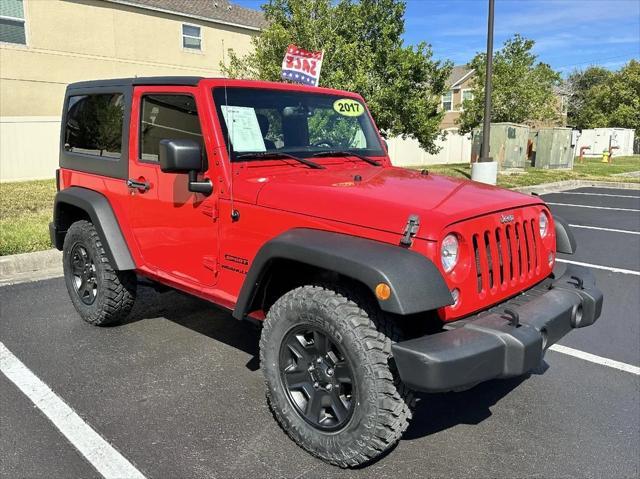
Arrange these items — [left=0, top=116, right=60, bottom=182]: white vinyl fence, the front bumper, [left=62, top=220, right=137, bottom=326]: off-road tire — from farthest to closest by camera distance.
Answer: [left=0, top=116, right=60, bottom=182]: white vinyl fence, [left=62, top=220, right=137, bottom=326]: off-road tire, the front bumper

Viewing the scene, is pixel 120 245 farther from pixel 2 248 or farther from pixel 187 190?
pixel 2 248

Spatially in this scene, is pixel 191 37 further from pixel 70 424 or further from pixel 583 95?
pixel 583 95

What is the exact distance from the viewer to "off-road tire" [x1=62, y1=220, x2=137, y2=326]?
4.23m

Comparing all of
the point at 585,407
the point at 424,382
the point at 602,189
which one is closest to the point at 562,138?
the point at 602,189

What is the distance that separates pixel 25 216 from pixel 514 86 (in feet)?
63.5

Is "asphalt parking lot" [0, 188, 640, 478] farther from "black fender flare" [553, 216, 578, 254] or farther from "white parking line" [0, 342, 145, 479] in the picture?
"black fender flare" [553, 216, 578, 254]

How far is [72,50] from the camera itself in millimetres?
17203

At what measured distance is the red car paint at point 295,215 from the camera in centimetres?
257

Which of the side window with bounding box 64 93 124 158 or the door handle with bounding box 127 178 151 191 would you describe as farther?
the side window with bounding box 64 93 124 158

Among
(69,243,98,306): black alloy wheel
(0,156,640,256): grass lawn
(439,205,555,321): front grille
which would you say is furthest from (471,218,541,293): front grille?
(0,156,640,256): grass lawn

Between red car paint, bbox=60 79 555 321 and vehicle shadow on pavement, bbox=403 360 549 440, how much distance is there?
2.77 feet

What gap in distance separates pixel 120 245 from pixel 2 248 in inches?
130

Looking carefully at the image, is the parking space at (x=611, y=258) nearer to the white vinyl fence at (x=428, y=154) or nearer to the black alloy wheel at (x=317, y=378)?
the black alloy wheel at (x=317, y=378)

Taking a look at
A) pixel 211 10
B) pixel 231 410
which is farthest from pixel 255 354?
pixel 211 10
